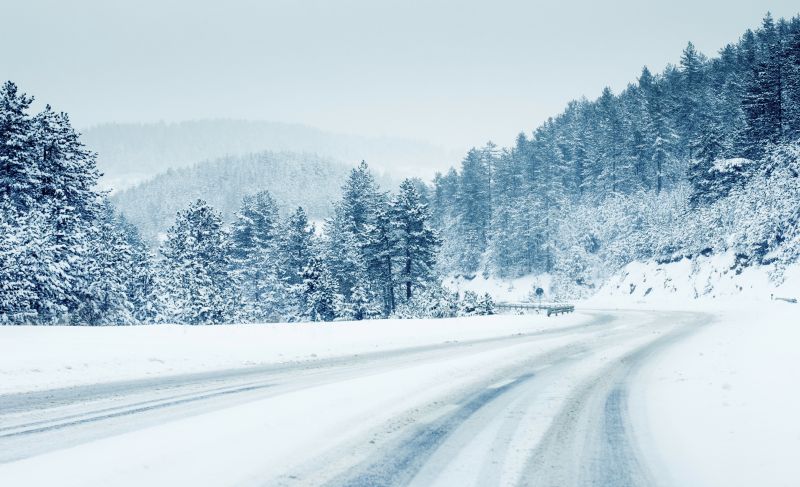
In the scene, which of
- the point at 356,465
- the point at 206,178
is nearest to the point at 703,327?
the point at 356,465

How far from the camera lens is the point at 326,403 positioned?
8086 mm

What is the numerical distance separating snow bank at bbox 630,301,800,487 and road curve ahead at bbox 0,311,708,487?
15.8 inches

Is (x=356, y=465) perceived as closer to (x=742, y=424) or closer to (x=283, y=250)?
(x=742, y=424)

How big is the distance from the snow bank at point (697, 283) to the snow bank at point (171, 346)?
82.9 feet

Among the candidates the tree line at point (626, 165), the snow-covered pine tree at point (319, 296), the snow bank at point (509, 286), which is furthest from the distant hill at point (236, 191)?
the snow-covered pine tree at point (319, 296)

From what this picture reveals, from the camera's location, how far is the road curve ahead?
4.90 meters

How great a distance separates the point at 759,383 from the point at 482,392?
15.8ft

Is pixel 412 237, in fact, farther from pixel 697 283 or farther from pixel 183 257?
pixel 697 283

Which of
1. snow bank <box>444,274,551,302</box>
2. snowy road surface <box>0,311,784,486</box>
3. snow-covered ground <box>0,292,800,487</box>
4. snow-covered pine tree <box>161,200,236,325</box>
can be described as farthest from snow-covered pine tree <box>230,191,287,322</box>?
snowy road surface <box>0,311,784,486</box>

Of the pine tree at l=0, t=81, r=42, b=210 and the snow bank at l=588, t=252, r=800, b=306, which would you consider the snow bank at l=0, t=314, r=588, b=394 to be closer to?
the pine tree at l=0, t=81, r=42, b=210

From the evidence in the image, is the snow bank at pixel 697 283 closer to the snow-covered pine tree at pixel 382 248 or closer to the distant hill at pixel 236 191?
the snow-covered pine tree at pixel 382 248

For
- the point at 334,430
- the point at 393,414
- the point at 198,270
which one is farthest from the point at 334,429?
the point at 198,270

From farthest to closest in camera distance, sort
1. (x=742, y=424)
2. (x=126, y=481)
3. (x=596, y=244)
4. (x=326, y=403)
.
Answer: (x=596, y=244) → (x=326, y=403) → (x=742, y=424) → (x=126, y=481)

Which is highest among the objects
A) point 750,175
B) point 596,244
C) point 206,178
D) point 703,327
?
point 206,178
